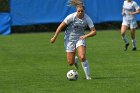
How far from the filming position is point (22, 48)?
24.4 metres

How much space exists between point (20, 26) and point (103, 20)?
559 centimetres

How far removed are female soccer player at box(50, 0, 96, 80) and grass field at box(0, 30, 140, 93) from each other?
1.85 feet

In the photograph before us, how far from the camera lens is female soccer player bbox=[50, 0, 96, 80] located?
13.7m

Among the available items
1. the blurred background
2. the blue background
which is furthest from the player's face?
the blue background

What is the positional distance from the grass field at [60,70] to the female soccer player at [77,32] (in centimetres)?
57

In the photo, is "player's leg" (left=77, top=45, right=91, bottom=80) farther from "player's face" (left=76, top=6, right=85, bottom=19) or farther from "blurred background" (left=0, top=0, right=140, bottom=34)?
"blurred background" (left=0, top=0, right=140, bottom=34)

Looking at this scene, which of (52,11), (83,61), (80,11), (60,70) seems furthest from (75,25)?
(52,11)

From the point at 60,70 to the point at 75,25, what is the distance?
2204 mm

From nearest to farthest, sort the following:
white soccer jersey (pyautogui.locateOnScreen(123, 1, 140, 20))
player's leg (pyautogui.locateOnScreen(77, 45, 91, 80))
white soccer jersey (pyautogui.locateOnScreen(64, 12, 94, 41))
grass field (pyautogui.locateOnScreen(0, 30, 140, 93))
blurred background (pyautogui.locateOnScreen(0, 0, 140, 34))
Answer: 1. grass field (pyautogui.locateOnScreen(0, 30, 140, 93))
2. player's leg (pyautogui.locateOnScreen(77, 45, 91, 80))
3. white soccer jersey (pyautogui.locateOnScreen(64, 12, 94, 41))
4. white soccer jersey (pyautogui.locateOnScreen(123, 1, 140, 20))
5. blurred background (pyautogui.locateOnScreen(0, 0, 140, 34))

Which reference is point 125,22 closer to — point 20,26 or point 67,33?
point 67,33

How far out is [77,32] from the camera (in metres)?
14.2

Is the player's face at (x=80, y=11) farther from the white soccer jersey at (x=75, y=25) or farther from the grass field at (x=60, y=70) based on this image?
the grass field at (x=60, y=70)

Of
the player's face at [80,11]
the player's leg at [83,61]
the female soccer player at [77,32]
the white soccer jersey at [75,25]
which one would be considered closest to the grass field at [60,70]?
the player's leg at [83,61]

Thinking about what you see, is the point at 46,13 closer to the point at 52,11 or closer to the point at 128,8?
the point at 52,11
